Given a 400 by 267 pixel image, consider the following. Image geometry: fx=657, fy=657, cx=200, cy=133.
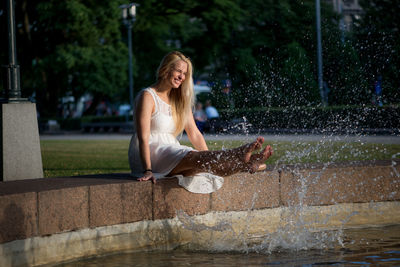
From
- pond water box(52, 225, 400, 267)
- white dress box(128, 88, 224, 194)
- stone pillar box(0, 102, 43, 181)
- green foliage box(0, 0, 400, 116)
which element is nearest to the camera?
pond water box(52, 225, 400, 267)

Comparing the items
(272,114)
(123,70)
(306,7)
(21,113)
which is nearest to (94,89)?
(123,70)

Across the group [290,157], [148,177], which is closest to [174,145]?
[148,177]

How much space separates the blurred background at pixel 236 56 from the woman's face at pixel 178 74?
13.8m

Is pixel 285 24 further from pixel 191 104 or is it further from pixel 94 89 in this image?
pixel 191 104

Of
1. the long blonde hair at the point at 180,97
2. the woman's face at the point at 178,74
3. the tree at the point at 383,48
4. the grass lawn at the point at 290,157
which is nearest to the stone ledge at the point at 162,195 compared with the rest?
the long blonde hair at the point at 180,97

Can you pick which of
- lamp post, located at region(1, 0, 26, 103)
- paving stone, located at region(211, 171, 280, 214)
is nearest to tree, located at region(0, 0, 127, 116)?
lamp post, located at region(1, 0, 26, 103)

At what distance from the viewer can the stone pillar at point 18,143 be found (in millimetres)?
7020

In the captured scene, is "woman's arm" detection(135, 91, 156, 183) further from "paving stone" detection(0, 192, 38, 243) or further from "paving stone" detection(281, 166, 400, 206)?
"paving stone" detection(281, 166, 400, 206)

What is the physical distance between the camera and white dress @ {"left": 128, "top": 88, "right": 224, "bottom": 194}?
5.80m

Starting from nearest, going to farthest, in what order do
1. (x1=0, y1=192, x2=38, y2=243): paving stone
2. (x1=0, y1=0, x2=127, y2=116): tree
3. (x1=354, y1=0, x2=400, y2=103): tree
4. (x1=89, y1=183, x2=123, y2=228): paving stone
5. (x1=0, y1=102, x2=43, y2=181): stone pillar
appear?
(x1=0, y1=192, x2=38, y2=243): paving stone → (x1=89, y1=183, x2=123, y2=228): paving stone → (x1=0, y1=102, x2=43, y2=181): stone pillar → (x1=354, y1=0, x2=400, y2=103): tree → (x1=0, y1=0, x2=127, y2=116): tree

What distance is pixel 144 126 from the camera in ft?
19.1

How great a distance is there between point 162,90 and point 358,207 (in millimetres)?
2337

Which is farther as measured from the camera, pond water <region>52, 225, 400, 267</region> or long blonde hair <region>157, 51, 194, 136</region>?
long blonde hair <region>157, 51, 194, 136</region>

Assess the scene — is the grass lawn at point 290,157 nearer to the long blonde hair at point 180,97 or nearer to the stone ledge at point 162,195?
the stone ledge at point 162,195
